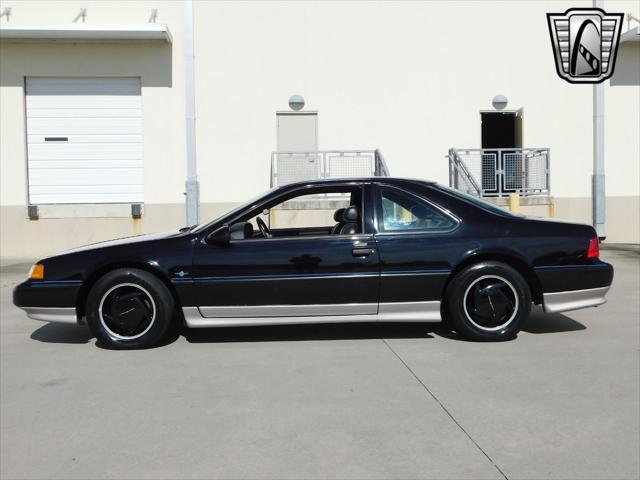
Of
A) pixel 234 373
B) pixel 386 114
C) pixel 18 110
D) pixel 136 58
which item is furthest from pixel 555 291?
pixel 18 110

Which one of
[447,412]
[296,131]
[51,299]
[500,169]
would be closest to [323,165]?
[296,131]

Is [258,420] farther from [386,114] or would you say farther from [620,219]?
[620,219]

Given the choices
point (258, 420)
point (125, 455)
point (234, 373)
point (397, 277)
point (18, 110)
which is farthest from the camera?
point (18, 110)

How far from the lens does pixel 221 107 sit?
16.5 m

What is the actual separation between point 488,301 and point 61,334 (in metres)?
4.07

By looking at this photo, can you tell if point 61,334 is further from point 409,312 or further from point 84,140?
point 84,140

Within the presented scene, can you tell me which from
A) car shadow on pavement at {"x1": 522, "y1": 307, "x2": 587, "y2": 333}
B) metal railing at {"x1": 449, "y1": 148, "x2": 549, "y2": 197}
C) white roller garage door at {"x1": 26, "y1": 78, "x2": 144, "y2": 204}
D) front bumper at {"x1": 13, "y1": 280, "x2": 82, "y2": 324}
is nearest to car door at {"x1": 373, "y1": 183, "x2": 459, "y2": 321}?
car shadow on pavement at {"x1": 522, "y1": 307, "x2": 587, "y2": 333}

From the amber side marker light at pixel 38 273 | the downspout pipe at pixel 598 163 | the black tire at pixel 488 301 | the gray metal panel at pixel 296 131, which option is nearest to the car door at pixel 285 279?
the black tire at pixel 488 301

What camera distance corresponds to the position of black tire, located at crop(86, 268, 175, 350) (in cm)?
590

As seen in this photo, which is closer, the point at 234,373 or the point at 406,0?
the point at 234,373

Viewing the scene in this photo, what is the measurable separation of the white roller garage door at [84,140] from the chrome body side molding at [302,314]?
1118 centimetres

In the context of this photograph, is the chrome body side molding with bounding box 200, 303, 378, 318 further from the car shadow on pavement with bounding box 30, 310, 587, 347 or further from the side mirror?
the side mirror

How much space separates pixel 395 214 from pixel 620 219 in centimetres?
1282

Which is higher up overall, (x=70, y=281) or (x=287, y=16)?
(x=287, y=16)
